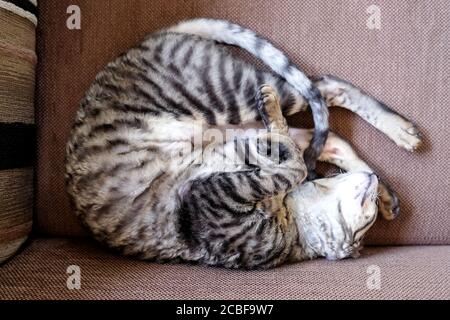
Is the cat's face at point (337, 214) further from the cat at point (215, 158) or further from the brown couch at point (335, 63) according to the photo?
the brown couch at point (335, 63)

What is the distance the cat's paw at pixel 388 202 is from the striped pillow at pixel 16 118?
105cm

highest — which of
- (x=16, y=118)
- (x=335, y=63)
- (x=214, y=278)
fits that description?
(x=335, y=63)

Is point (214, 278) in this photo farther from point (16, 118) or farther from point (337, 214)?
point (16, 118)

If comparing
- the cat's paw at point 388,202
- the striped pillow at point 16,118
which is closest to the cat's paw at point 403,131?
the cat's paw at point 388,202

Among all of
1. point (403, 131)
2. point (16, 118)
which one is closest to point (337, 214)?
point (403, 131)

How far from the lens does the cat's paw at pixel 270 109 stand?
58.8 inches

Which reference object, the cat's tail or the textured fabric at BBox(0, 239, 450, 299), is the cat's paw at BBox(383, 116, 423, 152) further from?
the textured fabric at BBox(0, 239, 450, 299)

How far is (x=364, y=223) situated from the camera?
59.4 inches

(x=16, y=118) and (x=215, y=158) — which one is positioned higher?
(x=16, y=118)

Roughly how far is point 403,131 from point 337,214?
328mm

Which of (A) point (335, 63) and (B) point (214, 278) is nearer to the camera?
(B) point (214, 278)

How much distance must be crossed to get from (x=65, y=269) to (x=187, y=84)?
2.01 feet

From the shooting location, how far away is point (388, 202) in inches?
61.3

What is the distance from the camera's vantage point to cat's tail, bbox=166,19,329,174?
1.52 m
